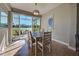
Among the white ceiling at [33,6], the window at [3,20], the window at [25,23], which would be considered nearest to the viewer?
the white ceiling at [33,6]

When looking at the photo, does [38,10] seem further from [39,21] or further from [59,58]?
[59,58]

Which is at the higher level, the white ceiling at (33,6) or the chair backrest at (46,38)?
the white ceiling at (33,6)

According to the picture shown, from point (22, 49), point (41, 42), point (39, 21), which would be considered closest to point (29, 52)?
point (22, 49)

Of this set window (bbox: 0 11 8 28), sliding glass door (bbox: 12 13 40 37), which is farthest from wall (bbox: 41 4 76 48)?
window (bbox: 0 11 8 28)

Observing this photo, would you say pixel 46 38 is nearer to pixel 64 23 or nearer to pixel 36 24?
pixel 36 24

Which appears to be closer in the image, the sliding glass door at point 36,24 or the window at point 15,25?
the window at point 15,25

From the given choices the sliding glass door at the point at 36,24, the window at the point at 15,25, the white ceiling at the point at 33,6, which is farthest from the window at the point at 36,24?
the window at the point at 15,25

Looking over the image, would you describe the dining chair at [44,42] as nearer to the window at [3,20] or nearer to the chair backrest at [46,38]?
the chair backrest at [46,38]

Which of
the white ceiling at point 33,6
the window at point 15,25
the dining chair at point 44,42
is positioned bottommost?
the dining chair at point 44,42

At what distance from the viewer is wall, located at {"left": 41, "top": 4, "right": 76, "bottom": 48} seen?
2.59 m

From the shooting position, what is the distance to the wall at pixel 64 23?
8.51ft

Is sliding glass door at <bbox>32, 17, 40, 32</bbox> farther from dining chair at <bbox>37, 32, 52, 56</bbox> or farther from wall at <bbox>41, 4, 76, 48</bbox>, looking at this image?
dining chair at <bbox>37, 32, 52, 56</bbox>

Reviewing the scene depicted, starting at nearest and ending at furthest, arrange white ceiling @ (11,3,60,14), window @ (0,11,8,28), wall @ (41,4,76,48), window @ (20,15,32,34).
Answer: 1. white ceiling @ (11,3,60,14)
2. window @ (0,11,8,28)
3. window @ (20,15,32,34)
4. wall @ (41,4,76,48)

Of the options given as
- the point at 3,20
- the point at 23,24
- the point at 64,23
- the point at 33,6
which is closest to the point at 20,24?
the point at 23,24
